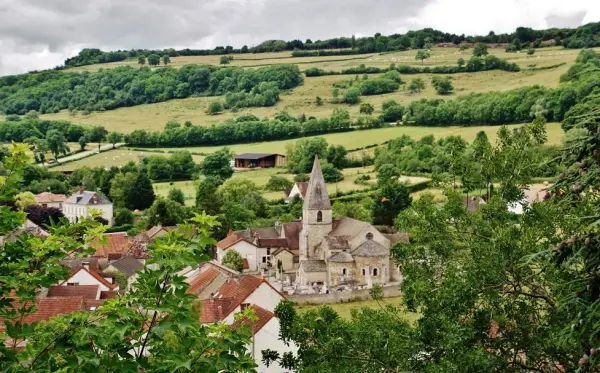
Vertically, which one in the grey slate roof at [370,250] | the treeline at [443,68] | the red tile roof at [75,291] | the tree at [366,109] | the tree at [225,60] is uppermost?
the tree at [225,60]

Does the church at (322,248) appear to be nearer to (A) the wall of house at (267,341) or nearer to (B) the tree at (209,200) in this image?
(B) the tree at (209,200)

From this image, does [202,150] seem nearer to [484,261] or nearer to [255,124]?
[255,124]

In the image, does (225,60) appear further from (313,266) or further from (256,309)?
(256,309)

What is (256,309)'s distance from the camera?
1093 inches

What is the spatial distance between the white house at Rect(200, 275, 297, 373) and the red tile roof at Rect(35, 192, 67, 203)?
50223 mm

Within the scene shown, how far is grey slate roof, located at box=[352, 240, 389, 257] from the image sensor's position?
52.2 meters

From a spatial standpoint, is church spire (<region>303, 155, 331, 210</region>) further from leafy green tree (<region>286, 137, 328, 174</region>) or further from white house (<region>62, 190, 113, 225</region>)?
leafy green tree (<region>286, 137, 328, 174</region>)

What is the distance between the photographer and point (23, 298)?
28.7ft

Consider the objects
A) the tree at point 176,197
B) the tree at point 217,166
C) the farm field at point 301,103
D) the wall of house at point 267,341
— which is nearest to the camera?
the wall of house at point 267,341

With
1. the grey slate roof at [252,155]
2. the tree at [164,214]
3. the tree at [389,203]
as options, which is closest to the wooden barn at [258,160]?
the grey slate roof at [252,155]

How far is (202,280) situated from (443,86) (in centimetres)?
9977

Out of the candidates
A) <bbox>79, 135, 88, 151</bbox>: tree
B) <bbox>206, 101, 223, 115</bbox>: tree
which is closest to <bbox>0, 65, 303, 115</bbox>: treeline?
<bbox>206, 101, 223, 115</bbox>: tree

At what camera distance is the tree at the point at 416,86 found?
448 feet

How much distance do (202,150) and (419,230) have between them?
3970 inches
